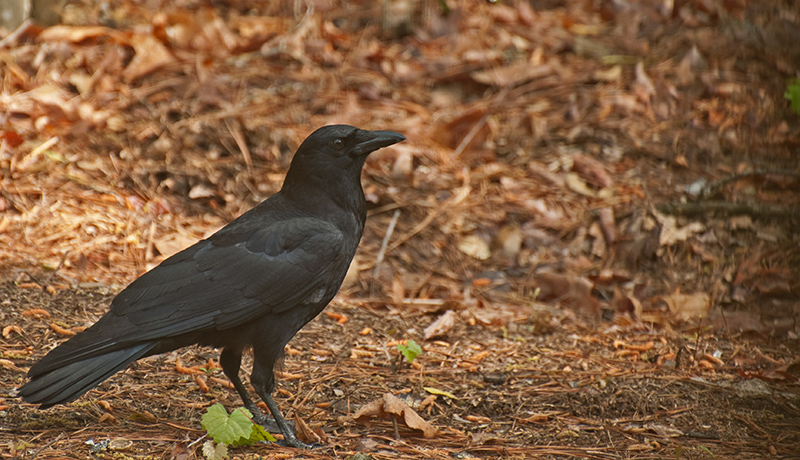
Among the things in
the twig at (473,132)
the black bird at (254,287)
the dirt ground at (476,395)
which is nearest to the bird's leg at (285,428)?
the black bird at (254,287)

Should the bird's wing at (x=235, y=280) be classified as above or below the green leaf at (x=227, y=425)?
above

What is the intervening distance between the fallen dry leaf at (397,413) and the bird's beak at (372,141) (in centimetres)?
121

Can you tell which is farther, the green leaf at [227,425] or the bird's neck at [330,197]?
the bird's neck at [330,197]

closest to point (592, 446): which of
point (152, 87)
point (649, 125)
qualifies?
point (649, 125)

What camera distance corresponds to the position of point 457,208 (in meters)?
5.68

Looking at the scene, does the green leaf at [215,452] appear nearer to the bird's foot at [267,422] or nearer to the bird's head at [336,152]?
the bird's foot at [267,422]

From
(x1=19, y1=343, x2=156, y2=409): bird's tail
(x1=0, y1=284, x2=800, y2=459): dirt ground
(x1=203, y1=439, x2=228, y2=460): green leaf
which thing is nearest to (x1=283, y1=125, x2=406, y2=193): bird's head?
(x1=0, y1=284, x2=800, y2=459): dirt ground

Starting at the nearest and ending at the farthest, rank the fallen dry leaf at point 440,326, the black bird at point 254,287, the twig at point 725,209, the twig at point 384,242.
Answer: the black bird at point 254,287, the fallen dry leaf at point 440,326, the twig at point 384,242, the twig at point 725,209

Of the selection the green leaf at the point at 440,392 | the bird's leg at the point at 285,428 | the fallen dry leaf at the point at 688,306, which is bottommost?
the fallen dry leaf at the point at 688,306

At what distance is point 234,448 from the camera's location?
3.16 m

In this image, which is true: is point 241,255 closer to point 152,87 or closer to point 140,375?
point 140,375

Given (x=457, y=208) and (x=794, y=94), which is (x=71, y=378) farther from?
(x=794, y=94)

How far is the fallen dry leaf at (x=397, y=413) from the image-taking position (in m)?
3.33

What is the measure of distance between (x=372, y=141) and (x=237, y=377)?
1295 mm
